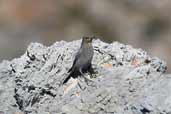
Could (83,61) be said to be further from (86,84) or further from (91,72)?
(86,84)

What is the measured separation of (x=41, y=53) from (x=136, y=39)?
1727 cm

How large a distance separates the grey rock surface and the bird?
0.09 meters

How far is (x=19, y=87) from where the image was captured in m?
12.8

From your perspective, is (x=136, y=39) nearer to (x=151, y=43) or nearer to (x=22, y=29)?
(x=151, y=43)

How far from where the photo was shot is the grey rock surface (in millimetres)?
11199

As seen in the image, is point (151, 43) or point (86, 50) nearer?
point (86, 50)

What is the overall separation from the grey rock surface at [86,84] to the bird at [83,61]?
92 millimetres

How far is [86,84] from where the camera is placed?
40.1 ft

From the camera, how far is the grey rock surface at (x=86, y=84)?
441 inches

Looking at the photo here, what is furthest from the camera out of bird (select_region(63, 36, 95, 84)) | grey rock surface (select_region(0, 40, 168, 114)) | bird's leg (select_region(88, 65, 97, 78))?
bird (select_region(63, 36, 95, 84))

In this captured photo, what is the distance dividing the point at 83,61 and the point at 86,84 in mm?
Answer: 959

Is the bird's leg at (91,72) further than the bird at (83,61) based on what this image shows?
No

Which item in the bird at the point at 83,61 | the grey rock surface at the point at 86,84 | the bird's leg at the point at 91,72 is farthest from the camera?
the bird at the point at 83,61

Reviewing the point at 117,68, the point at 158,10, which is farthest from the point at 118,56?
the point at 158,10
